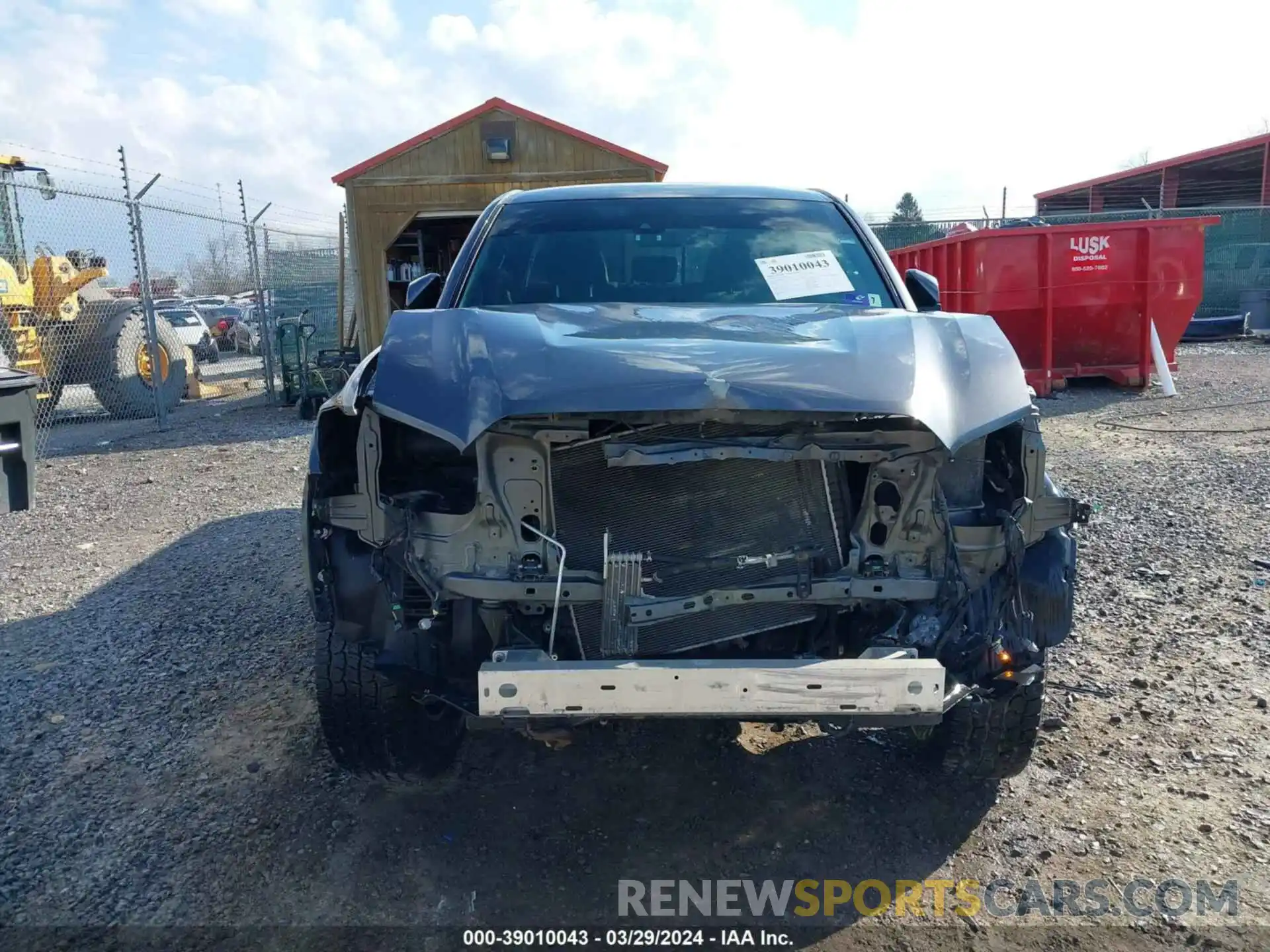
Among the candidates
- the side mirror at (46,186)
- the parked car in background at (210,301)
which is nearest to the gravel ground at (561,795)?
the side mirror at (46,186)

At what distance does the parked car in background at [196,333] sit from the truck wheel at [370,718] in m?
20.1

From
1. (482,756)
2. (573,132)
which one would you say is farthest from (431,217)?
(482,756)

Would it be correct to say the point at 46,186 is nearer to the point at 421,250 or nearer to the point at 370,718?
the point at 421,250

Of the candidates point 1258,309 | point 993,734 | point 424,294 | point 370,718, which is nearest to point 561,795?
point 370,718

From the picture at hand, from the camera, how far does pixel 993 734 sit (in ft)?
9.03

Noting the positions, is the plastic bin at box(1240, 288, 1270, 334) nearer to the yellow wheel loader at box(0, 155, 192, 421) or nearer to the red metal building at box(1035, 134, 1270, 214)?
the red metal building at box(1035, 134, 1270, 214)

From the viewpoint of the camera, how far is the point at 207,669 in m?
4.00

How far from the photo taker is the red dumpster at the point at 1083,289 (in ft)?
35.4

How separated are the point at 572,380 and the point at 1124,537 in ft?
14.1

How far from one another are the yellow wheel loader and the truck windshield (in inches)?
320

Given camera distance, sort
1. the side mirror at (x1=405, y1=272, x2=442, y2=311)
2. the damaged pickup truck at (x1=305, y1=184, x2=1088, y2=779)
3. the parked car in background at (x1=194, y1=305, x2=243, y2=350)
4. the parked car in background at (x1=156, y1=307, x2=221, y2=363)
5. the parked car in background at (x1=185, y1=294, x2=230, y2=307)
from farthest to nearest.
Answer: the parked car in background at (x1=185, y1=294, x2=230, y2=307), the parked car in background at (x1=194, y1=305, x2=243, y2=350), the parked car in background at (x1=156, y1=307, x2=221, y2=363), the side mirror at (x1=405, y1=272, x2=442, y2=311), the damaged pickup truck at (x1=305, y1=184, x2=1088, y2=779)

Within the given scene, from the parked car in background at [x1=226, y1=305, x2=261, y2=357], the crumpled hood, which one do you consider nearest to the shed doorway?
the crumpled hood

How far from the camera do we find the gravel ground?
2.57 metres

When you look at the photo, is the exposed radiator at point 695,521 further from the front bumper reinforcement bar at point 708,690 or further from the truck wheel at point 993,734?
the truck wheel at point 993,734
